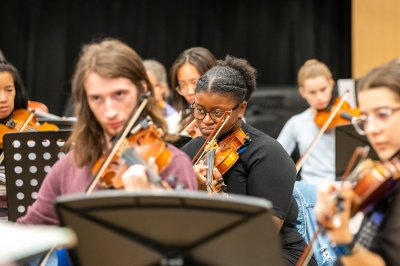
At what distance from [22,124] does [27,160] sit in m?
0.80

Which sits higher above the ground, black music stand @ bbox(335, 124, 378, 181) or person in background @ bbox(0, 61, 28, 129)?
person in background @ bbox(0, 61, 28, 129)

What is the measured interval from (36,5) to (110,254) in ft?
17.7

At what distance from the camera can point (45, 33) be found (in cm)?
696

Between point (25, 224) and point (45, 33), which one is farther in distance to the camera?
point (45, 33)

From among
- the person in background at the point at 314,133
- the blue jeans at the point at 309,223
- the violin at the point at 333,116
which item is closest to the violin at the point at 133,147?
the blue jeans at the point at 309,223

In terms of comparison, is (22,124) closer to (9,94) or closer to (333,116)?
(9,94)

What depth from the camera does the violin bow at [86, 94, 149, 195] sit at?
6.64 ft

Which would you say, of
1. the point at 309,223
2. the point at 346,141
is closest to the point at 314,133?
the point at 346,141

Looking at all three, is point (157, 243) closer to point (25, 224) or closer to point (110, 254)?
point (110, 254)

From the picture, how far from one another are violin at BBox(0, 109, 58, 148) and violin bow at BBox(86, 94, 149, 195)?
1.44 meters

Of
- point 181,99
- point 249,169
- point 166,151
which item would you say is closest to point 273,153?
point 249,169

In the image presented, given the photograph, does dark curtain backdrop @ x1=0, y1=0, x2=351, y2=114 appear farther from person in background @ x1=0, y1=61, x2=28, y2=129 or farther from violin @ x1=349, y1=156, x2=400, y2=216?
violin @ x1=349, y1=156, x2=400, y2=216

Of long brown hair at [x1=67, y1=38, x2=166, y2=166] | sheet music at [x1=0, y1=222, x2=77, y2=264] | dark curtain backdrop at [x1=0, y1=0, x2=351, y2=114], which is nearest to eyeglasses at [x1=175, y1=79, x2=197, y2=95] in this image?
long brown hair at [x1=67, y1=38, x2=166, y2=166]

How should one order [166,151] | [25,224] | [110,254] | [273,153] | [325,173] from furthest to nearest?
[325,173]
[273,153]
[25,224]
[166,151]
[110,254]
